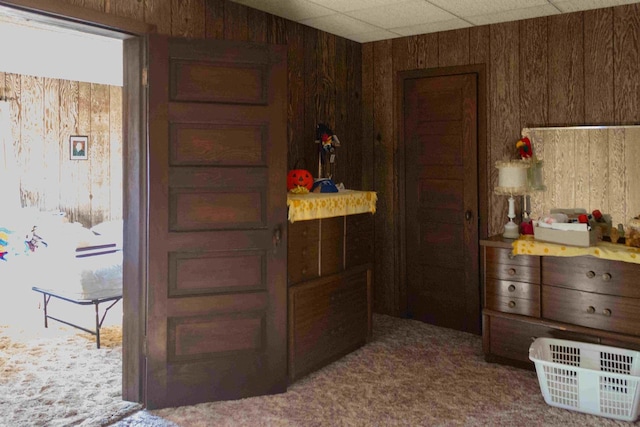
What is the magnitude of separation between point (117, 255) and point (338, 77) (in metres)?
2.29

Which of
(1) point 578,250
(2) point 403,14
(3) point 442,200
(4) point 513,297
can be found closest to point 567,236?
(1) point 578,250

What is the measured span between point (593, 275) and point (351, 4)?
7.38ft

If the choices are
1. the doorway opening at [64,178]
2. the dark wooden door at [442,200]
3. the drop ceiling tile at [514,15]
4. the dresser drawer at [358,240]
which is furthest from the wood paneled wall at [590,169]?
the doorway opening at [64,178]

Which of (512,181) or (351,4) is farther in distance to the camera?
(512,181)

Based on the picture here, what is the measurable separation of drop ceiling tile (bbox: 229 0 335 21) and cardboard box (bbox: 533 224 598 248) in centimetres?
202

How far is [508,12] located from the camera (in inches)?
157

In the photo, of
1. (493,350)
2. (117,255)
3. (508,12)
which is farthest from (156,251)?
(508,12)

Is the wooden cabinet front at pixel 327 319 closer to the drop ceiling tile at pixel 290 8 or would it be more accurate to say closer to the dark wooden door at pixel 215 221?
the dark wooden door at pixel 215 221

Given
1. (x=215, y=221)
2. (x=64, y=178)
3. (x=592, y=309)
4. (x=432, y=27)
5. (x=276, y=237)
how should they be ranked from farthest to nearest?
1. (x=64, y=178)
2. (x=432, y=27)
3. (x=592, y=309)
4. (x=276, y=237)
5. (x=215, y=221)

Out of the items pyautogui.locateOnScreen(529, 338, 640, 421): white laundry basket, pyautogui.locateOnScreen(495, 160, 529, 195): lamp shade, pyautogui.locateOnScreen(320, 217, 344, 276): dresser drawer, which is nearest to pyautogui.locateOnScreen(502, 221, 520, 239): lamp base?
pyautogui.locateOnScreen(495, 160, 529, 195): lamp shade

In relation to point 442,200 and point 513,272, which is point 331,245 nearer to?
point 513,272

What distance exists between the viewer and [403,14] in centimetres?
405

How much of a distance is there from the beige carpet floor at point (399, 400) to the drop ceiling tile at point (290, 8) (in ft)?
7.73

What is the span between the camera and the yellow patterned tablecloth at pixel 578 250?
323 centimetres
